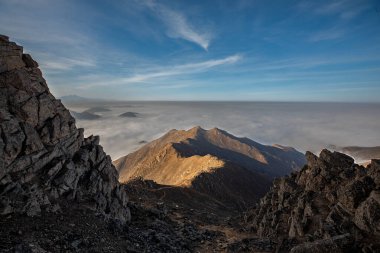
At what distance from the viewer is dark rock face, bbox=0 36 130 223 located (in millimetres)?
29656

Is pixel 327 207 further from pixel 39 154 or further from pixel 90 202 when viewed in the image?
pixel 39 154

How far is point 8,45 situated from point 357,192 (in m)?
44.7

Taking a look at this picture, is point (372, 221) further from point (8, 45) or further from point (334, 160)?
point (8, 45)

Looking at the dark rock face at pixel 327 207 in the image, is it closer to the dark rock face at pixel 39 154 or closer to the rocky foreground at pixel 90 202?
the rocky foreground at pixel 90 202

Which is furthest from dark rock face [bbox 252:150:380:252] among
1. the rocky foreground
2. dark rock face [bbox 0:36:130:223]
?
dark rock face [bbox 0:36:130:223]

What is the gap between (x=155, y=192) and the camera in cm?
8569

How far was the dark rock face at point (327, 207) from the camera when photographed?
28.9 metres

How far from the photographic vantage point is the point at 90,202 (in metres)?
36.0

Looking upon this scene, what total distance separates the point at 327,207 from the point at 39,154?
36838 millimetres

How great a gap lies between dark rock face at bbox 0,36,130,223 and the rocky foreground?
105mm

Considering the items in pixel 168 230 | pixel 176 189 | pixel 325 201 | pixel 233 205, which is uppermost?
pixel 325 201

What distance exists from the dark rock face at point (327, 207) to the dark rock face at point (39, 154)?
22.9 m

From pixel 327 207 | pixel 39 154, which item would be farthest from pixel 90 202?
pixel 327 207

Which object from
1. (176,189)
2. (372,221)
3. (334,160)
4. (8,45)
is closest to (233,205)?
(176,189)
